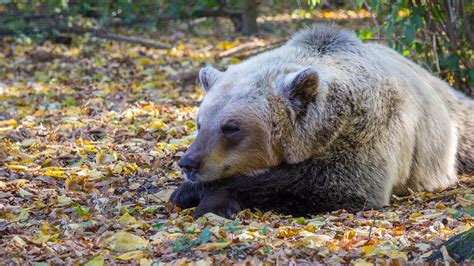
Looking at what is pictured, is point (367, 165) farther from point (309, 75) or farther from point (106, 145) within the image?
point (106, 145)

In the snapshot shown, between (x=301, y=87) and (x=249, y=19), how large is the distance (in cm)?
907

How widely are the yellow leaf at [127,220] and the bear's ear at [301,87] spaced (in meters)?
1.71

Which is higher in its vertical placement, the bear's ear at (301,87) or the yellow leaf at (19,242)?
the bear's ear at (301,87)

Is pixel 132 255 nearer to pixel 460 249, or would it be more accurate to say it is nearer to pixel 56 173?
pixel 460 249

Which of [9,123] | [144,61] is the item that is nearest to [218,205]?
[9,123]

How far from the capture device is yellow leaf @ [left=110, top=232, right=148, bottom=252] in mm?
5133

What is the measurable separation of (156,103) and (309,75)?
468 cm

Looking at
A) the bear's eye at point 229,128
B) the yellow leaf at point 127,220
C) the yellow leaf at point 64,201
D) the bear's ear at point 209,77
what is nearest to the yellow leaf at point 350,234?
the bear's eye at point 229,128

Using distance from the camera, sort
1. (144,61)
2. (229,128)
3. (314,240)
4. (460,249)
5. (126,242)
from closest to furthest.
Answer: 1. (460,249)
2. (314,240)
3. (126,242)
4. (229,128)
5. (144,61)

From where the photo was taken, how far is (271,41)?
14.6 meters

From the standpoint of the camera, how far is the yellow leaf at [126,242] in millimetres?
5133

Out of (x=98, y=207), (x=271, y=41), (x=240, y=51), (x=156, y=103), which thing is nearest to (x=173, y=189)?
(x=98, y=207)

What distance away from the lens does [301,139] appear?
6.51 m

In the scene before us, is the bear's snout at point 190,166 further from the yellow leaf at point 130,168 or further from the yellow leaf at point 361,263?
the yellow leaf at point 361,263
